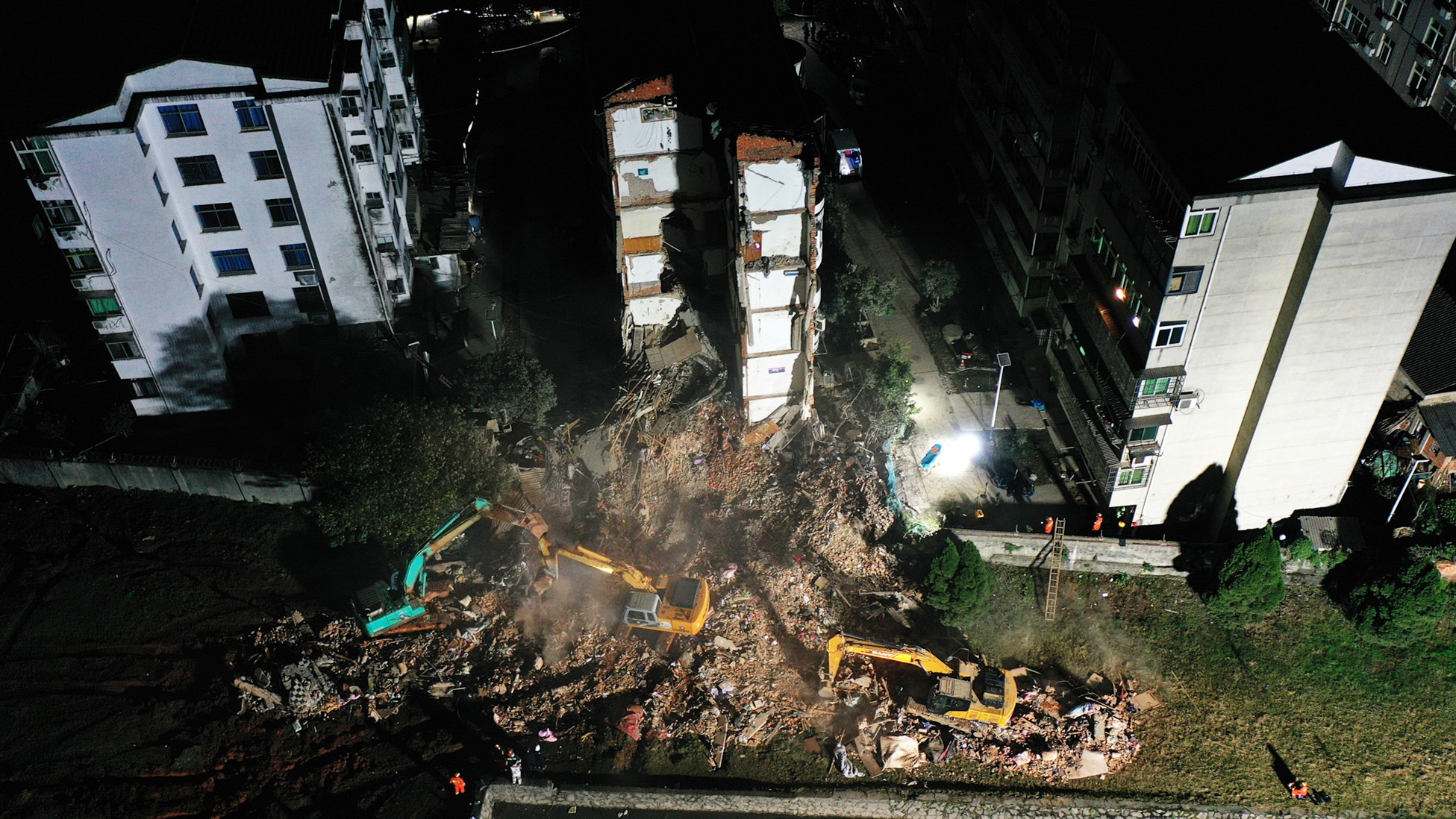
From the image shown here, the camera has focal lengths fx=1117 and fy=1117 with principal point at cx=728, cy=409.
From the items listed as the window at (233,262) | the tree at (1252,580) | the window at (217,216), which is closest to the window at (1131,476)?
the tree at (1252,580)

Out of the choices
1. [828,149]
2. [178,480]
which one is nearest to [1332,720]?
[828,149]

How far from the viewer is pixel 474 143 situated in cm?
6769

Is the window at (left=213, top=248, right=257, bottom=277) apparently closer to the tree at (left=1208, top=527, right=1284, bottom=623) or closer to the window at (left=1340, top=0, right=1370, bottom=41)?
the tree at (left=1208, top=527, right=1284, bottom=623)

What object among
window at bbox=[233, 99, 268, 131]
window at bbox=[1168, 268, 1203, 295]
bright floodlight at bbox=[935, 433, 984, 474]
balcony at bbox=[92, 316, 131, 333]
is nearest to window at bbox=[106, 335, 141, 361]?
Answer: balcony at bbox=[92, 316, 131, 333]

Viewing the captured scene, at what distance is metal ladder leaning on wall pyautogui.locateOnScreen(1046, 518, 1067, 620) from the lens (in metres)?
45.3

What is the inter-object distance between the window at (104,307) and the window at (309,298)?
724 cm

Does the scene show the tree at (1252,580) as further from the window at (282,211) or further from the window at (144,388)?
the window at (144,388)

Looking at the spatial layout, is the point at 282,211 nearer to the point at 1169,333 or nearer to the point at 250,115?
the point at 250,115

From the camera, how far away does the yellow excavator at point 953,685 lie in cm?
4028

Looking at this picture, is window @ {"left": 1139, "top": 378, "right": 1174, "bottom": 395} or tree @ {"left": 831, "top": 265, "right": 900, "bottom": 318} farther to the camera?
tree @ {"left": 831, "top": 265, "right": 900, "bottom": 318}

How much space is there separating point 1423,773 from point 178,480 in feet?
166

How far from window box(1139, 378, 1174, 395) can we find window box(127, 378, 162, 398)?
42.2 m

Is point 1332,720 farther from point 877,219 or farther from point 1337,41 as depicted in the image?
point 877,219

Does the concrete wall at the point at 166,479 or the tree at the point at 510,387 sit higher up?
the tree at the point at 510,387
